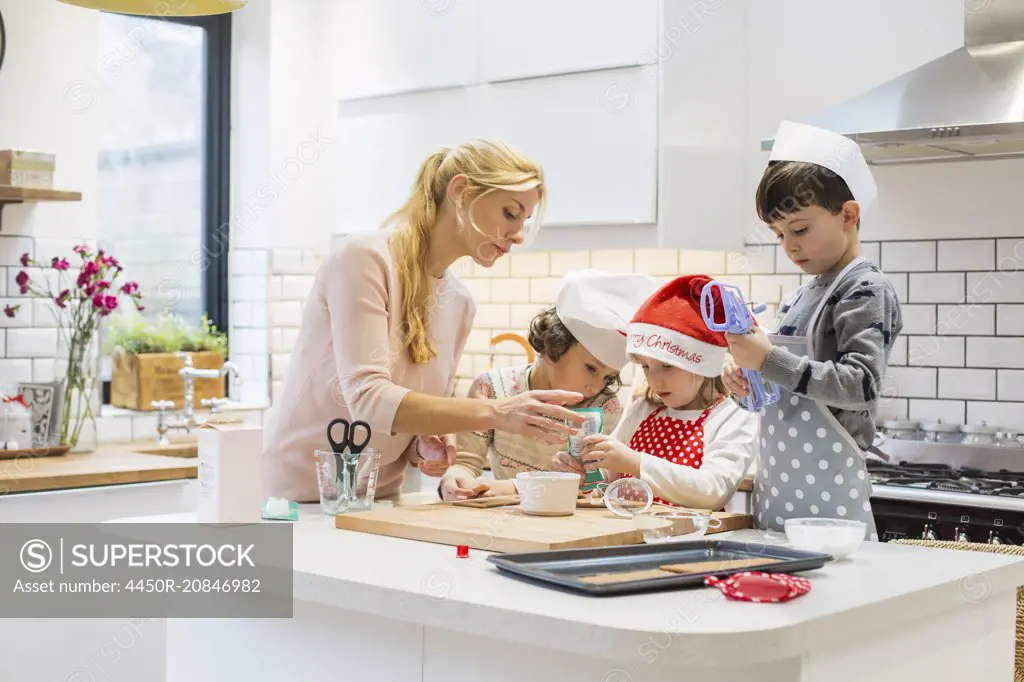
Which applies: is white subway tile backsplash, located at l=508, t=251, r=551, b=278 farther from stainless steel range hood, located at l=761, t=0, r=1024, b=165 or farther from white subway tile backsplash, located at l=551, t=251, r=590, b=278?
stainless steel range hood, located at l=761, t=0, r=1024, b=165

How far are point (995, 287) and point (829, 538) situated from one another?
2.14 meters

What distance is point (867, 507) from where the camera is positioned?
2.10m

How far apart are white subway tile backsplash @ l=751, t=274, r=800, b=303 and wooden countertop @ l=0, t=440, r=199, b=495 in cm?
199

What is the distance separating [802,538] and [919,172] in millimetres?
2261

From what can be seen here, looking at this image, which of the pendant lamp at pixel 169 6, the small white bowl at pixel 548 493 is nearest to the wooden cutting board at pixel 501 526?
the small white bowl at pixel 548 493

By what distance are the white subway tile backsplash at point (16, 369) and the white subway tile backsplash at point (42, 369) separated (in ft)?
0.04

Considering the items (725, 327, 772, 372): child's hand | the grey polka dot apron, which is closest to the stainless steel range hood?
the grey polka dot apron

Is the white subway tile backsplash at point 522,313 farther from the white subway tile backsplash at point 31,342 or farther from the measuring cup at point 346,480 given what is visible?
the measuring cup at point 346,480

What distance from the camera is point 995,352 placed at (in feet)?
12.0

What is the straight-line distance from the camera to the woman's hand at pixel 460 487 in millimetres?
2404

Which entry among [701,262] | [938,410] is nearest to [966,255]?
[938,410]

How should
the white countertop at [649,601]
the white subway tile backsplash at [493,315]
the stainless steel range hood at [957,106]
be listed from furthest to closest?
1. the white subway tile backsplash at [493,315]
2. the stainless steel range hood at [957,106]
3. the white countertop at [649,601]

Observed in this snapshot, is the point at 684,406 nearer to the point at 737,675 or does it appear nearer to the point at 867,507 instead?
the point at 867,507

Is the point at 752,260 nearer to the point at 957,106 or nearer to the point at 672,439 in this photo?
the point at 957,106
